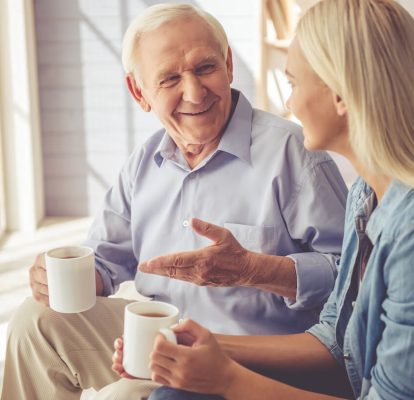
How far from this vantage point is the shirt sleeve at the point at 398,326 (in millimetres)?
936

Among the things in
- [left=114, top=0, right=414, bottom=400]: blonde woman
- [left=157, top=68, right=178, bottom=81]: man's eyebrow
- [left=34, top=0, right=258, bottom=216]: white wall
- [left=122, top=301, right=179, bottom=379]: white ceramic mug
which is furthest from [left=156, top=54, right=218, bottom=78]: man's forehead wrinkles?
[left=34, top=0, right=258, bottom=216]: white wall

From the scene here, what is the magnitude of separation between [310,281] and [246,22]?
338cm

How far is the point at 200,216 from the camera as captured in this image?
62.6 inches

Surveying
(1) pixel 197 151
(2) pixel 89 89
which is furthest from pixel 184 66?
(2) pixel 89 89

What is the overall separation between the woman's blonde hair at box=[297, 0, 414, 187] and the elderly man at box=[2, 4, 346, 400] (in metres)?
0.45

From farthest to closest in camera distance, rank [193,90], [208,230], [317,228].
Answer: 1. [193,90]
2. [317,228]
3. [208,230]

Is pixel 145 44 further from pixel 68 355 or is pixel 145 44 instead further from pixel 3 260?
pixel 3 260

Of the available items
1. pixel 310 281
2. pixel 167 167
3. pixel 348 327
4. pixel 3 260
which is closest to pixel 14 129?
pixel 3 260

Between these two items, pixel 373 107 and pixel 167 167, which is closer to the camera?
pixel 373 107

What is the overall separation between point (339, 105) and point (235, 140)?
0.54 m

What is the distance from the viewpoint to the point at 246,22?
175 inches

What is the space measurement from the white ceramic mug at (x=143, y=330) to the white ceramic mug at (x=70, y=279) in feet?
0.92

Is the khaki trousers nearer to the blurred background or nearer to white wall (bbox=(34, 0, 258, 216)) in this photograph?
the blurred background

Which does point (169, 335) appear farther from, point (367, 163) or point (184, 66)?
point (184, 66)
